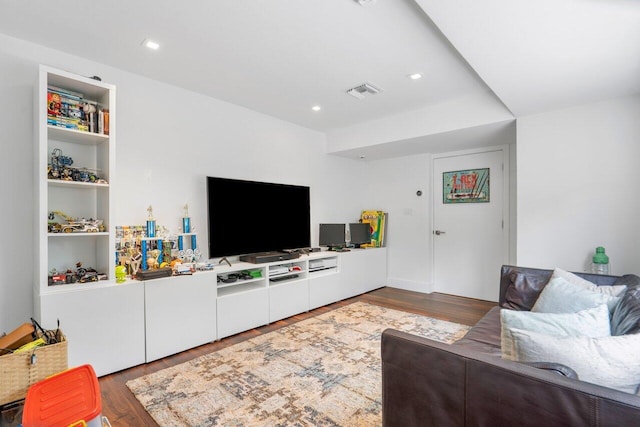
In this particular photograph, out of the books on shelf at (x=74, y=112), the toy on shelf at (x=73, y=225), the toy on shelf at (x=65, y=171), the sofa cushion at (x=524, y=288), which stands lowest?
the sofa cushion at (x=524, y=288)

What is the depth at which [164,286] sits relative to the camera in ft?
8.20

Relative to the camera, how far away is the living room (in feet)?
7.10

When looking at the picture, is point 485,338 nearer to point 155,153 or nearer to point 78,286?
point 78,286

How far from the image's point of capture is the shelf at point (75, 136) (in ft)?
7.06

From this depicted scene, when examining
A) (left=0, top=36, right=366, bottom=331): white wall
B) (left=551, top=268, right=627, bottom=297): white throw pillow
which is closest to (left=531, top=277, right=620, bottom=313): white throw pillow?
(left=551, top=268, right=627, bottom=297): white throw pillow

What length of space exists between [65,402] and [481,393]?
179cm

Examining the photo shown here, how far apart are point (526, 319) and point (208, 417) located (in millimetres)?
1750

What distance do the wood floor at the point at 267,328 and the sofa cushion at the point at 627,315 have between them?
6.48 feet

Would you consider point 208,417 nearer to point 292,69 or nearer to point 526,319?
point 526,319

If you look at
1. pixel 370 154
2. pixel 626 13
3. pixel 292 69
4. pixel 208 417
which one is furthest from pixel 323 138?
pixel 208 417

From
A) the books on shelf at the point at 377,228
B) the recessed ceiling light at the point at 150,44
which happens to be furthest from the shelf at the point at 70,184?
the books on shelf at the point at 377,228

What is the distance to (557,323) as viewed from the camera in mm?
1253

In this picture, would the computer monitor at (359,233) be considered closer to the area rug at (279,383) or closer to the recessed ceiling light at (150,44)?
the area rug at (279,383)

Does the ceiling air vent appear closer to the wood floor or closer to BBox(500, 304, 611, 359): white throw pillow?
BBox(500, 304, 611, 359): white throw pillow
